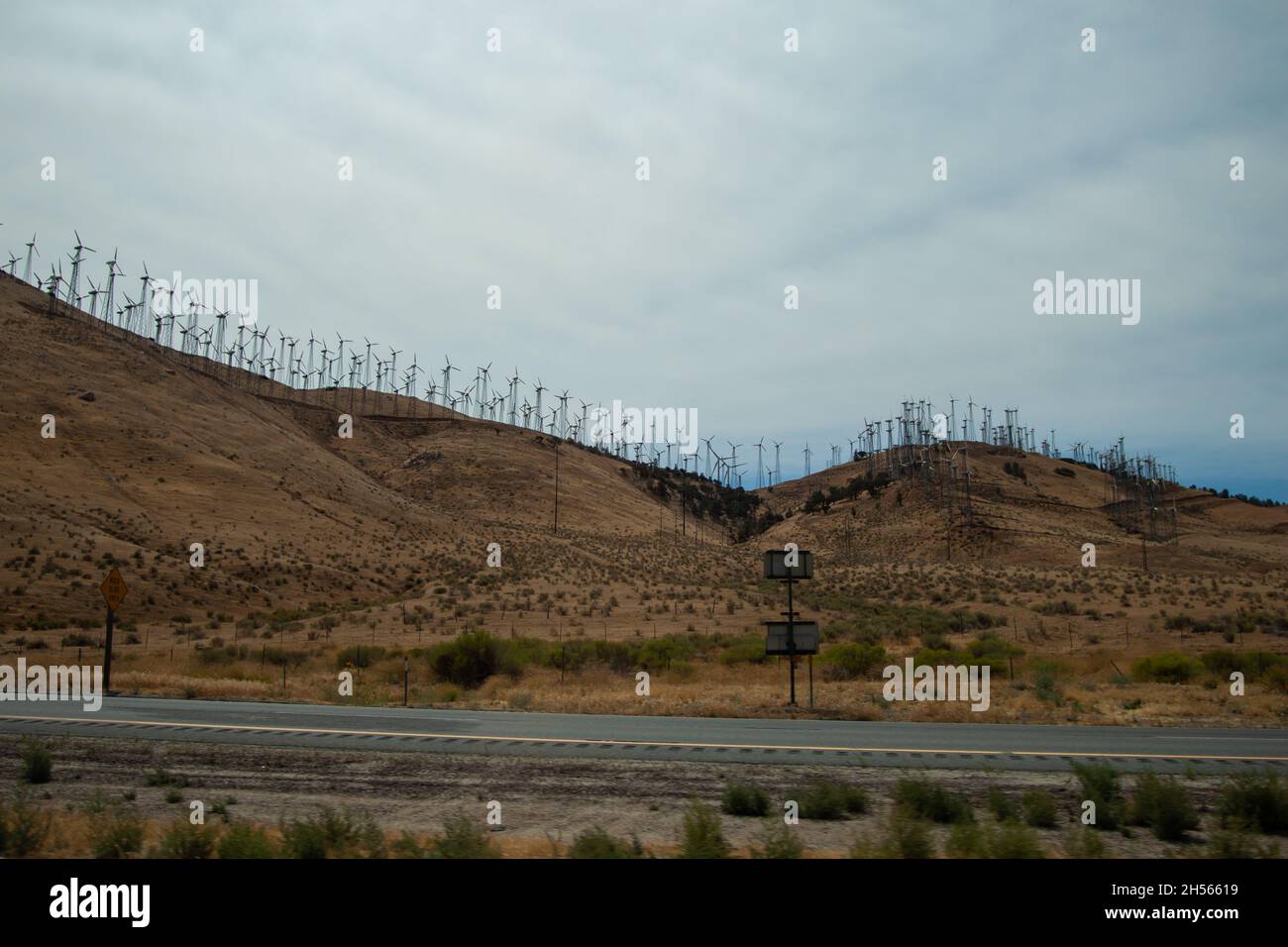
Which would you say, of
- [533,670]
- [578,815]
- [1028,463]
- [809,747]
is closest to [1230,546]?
[1028,463]

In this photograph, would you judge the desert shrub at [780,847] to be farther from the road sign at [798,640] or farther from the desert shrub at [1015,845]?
the road sign at [798,640]

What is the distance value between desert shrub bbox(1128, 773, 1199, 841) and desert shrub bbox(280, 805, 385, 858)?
9.19 meters

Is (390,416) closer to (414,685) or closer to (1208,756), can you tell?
(414,685)

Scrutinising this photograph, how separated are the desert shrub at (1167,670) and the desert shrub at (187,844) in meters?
32.7

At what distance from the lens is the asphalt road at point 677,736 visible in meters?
16.0

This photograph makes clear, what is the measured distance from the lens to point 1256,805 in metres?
11.1

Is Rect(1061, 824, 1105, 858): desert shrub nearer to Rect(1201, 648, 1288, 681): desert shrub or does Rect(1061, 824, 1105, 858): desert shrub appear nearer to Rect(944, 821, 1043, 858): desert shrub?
Rect(944, 821, 1043, 858): desert shrub

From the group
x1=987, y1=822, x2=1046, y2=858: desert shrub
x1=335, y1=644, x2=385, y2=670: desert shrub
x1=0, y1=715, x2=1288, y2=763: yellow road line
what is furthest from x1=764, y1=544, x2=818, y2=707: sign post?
x1=335, y1=644, x2=385, y2=670: desert shrub

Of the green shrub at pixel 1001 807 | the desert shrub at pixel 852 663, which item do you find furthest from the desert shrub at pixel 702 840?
the desert shrub at pixel 852 663

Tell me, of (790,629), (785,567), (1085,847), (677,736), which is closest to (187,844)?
(1085,847)

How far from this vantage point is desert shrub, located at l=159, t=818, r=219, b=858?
9094mm

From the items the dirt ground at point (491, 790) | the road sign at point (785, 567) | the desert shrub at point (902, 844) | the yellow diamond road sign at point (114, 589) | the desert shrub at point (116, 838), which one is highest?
the road sign at point (785, 567)

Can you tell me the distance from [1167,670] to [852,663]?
11.5 meters

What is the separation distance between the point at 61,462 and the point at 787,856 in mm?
74586
